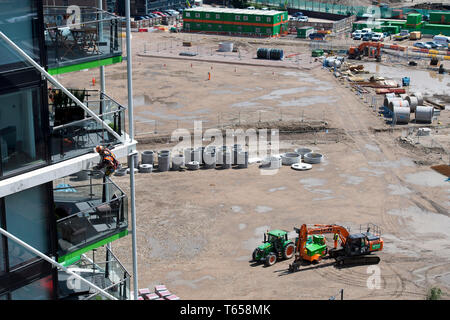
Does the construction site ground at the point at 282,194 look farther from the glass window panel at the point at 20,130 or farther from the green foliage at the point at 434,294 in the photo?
the glass window panel at the point at 20,130

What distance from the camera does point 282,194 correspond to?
4000cm

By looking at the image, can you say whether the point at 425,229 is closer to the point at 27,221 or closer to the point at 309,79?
the point at 27,221

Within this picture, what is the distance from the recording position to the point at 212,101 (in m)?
61.9

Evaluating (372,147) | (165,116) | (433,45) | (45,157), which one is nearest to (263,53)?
(433,45)

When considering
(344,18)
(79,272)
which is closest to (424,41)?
(344,18)

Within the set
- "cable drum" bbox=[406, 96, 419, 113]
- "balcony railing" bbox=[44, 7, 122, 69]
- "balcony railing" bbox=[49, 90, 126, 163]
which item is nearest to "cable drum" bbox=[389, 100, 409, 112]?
"cable drum" bbox=[406, 96, 419, 113]

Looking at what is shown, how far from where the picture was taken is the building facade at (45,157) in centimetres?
961

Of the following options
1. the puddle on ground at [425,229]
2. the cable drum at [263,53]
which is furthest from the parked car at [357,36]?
the puddle on ground at [425,229]

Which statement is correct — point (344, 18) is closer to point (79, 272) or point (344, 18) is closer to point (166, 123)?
point (166, 123)

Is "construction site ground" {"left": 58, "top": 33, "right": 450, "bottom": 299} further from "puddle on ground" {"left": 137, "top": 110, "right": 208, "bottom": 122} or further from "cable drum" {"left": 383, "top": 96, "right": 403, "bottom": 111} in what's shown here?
"cable drum" {"left": 383, "top": 96, "right": 403, "bottom": 111}

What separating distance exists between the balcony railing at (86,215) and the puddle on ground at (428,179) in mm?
Answer: 33003

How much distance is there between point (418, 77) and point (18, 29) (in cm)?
7233

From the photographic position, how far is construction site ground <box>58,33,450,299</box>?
29.4 meters

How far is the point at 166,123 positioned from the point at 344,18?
255 feet
